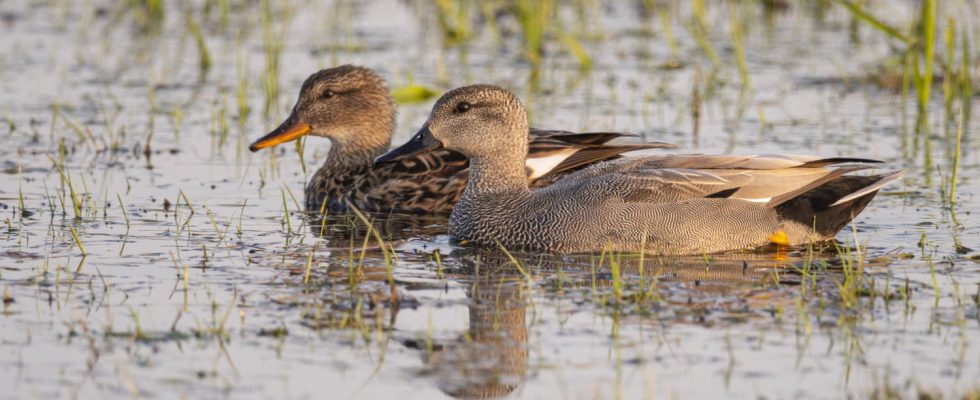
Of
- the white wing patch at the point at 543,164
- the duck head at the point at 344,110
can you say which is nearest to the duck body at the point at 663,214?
the white wing patch at the point at 543,164

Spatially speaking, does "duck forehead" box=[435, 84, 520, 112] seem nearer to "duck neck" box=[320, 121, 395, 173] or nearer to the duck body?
the duck body

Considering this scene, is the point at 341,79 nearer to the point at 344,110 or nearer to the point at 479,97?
the point at 344,110

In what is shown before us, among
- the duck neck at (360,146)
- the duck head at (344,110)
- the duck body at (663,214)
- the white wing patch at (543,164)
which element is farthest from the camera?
the duck neck at (360,146)

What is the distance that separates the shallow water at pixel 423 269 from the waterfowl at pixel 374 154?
0.28 meters

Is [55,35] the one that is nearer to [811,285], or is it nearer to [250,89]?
[250,89]

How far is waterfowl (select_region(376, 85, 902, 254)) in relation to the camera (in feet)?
24.8

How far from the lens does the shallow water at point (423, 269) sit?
5.44 m

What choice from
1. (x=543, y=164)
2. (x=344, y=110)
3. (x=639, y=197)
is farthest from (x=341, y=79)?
(x=639, y=197)

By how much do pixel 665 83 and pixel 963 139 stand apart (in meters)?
2.80

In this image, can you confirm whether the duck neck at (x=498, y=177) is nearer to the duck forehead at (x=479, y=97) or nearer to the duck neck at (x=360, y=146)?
the duck forehead at (x=479, y=97)

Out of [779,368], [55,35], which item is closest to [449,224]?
[779,368]

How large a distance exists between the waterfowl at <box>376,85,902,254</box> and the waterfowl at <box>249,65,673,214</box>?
0.46 metres

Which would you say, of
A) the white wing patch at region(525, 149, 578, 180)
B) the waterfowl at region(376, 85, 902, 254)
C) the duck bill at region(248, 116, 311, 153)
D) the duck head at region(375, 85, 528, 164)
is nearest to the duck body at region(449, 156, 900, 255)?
the waterfowl at region(376, 85, 902, 254)

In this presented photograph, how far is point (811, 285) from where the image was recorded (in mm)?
6727
